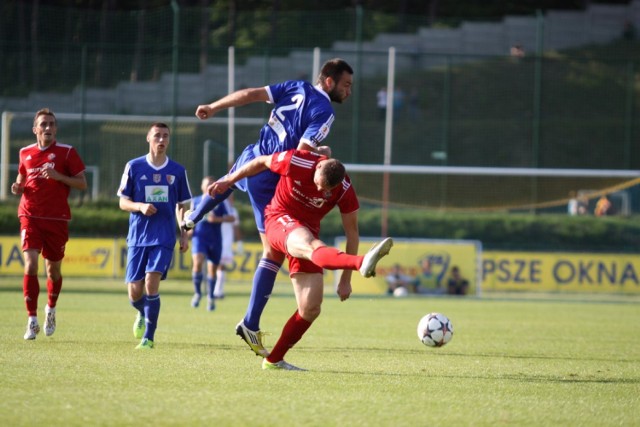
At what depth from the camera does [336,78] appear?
8930mm

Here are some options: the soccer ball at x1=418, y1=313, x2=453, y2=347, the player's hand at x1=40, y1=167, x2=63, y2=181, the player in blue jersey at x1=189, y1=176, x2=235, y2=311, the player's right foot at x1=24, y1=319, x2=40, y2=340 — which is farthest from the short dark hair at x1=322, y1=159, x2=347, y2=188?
the player in blue jersey at x1=189, y1=176, x2=235, y2=311

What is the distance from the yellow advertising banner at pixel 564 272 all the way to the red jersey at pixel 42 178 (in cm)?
1511

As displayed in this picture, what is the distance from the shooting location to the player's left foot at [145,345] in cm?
1008

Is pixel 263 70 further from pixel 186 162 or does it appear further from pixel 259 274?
pixel 259 274

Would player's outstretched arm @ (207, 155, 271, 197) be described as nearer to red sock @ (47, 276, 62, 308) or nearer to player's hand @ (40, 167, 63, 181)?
player's hand @ (40, 167, 63, 181)

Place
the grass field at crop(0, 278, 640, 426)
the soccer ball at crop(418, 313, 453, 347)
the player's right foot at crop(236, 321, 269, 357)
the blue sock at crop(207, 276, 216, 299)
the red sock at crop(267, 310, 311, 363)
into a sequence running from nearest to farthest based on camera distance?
the grass field at crop(0, 278, 640, 426) → the red sock at crop(267, 310, 311, 363) → the player's right foot at crop(236, 321, 269, 357) → the soccer ball at crop(418, 313, 453, 347) → the blue sock at crop(207, 276, 216, 299)

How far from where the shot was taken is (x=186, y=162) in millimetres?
30016

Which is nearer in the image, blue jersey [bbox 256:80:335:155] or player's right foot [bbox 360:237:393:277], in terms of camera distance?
player's right foot [bbox 360:237:393:277]

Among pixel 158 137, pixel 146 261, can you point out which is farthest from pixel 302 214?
pixel 146 261

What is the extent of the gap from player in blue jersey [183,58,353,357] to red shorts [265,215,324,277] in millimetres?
489

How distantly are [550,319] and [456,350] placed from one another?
6.17 m

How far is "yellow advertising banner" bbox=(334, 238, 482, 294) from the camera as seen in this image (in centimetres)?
2314

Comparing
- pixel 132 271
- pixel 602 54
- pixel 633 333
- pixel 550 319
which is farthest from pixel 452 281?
pixel 602 54

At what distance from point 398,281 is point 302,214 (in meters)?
14.9
